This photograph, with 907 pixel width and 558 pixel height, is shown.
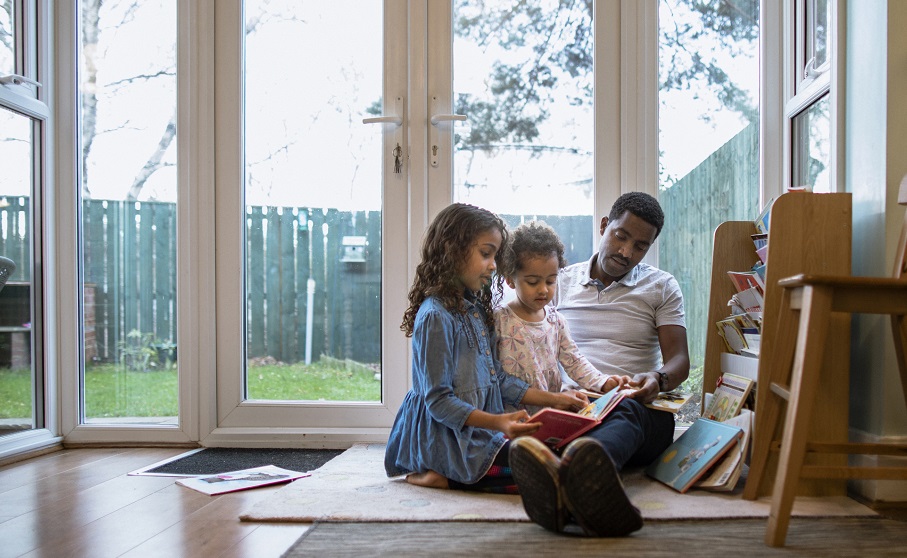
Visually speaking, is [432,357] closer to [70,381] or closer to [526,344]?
[526,344]

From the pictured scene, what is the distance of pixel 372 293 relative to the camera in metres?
2.67

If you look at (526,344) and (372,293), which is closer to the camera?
(526,344)

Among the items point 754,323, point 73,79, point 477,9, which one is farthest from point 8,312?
point 754,323

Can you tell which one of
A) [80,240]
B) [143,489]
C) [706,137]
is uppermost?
[706,137]

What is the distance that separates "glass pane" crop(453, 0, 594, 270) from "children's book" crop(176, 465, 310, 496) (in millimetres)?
1084

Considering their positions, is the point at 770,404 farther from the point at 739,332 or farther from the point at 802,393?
the point at 739,332

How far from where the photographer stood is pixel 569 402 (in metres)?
1.99

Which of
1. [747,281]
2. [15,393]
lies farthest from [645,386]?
[15,393]

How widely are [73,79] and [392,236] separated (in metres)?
1.24

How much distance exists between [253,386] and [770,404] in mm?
1713

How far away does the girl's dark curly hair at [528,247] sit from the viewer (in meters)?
2.04

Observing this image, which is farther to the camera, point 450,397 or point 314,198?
point 314,198

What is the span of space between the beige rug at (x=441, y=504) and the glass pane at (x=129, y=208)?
3.26 feet

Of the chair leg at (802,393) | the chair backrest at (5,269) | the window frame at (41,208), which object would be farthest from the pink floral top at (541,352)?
the window frame at (41,208)
